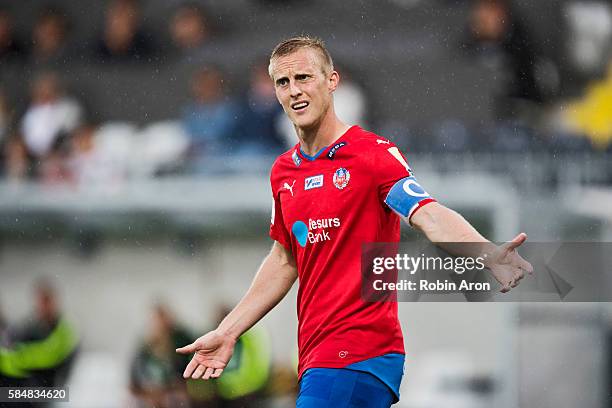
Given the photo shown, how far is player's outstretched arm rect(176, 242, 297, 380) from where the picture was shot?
14.4 feet

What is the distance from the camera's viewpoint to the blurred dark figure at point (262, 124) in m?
10.2

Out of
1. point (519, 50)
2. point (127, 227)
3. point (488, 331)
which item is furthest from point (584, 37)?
point (127, 227)

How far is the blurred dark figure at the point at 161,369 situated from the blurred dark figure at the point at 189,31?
12.8 feet

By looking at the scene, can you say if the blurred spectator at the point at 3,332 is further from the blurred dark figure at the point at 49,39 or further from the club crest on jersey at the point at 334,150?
the club crest on jersey at the point at 334,150

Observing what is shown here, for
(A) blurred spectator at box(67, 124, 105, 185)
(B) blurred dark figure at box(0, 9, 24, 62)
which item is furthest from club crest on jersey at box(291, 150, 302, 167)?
(B) blurred dark figure at box(0, 9, 24, 62)

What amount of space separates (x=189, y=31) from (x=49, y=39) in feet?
5.65

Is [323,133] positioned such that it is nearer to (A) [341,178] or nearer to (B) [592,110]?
(A) [341,178]

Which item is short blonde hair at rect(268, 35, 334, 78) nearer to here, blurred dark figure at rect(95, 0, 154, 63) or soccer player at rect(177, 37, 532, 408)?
soccer player at rect(177, 37, 532, 408)

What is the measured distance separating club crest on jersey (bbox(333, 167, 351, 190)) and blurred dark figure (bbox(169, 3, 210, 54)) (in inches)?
329

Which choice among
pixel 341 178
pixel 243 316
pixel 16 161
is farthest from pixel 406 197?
pixel 16 161

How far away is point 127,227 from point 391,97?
9.63 ft

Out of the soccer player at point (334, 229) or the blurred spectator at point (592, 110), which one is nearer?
the soccer player at point (334, 229)

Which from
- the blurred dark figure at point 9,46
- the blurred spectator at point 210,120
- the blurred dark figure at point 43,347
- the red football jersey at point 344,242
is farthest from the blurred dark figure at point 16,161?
the red football jersey at point 344,242

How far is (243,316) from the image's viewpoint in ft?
14.9
